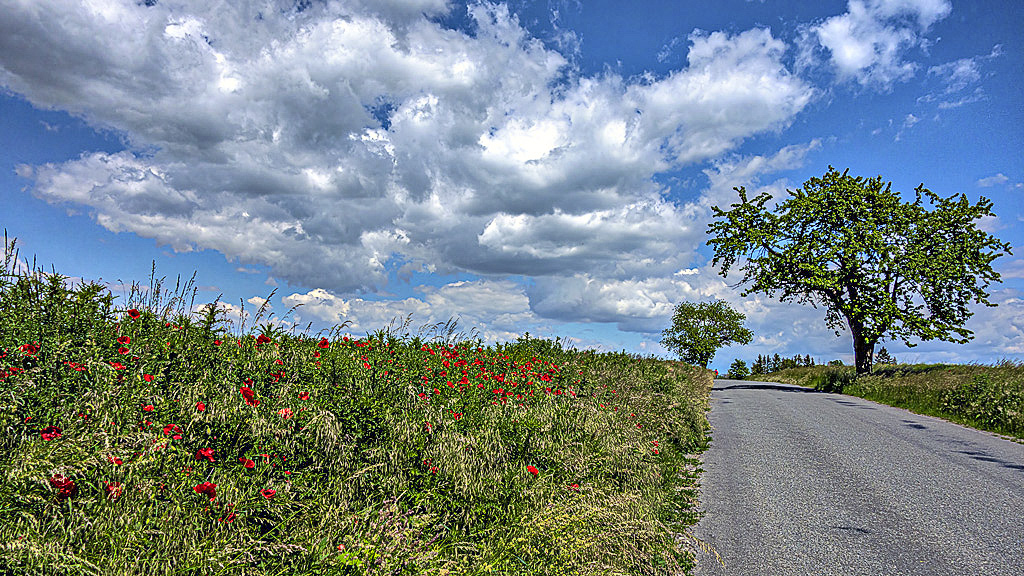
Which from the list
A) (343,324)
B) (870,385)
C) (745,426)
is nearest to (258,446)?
(343,324)

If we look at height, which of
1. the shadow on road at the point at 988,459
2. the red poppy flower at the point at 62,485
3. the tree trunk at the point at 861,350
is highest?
the tree trunk at the point at 861,350

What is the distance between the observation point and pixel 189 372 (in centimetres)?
498

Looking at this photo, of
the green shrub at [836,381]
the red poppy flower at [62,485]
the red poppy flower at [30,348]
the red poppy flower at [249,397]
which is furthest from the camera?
the green shrub at [836,381]

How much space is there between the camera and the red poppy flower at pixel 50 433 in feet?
12.0

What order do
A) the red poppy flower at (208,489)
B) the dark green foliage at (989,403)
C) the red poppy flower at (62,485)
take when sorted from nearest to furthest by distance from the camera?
the red poppy flower at (62,485) < the red poppy flower at (208,489) < the dark green foliage at (989,403)

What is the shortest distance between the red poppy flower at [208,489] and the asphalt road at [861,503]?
4103mm

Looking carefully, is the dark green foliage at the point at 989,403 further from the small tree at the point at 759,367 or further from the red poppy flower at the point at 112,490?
the small tree at the point at 759,367

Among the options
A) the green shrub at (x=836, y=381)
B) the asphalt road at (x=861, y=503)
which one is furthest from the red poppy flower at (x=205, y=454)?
the green shrub at (x=836, y=381)

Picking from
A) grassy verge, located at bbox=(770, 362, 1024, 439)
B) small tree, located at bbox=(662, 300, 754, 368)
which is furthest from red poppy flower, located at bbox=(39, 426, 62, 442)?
small tree, located at bbox=(662, 300, 754, 368)

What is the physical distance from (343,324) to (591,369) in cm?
657

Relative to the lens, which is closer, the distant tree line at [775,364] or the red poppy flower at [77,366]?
the red poppy flower at [77,366]

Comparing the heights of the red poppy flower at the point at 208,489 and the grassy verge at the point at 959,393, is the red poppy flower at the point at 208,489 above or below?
below

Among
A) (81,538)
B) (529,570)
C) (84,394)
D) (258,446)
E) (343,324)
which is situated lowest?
(529,570)

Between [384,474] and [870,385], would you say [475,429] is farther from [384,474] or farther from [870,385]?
[870,385]
